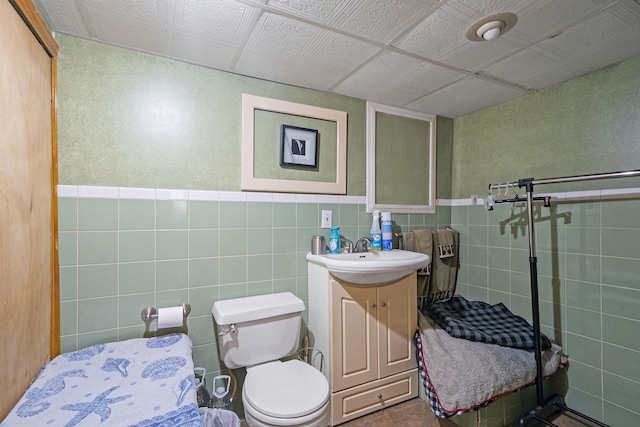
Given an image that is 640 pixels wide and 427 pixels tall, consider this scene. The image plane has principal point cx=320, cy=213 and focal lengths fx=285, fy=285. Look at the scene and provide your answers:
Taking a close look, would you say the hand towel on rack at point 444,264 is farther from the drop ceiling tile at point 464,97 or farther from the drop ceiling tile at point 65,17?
the drop ceiling tile at point 65,17

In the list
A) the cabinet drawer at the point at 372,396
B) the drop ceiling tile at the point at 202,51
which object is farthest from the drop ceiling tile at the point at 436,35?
the cabinet drawer at the point at 372,396

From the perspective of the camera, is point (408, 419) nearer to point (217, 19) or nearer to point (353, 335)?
point (353, 335)

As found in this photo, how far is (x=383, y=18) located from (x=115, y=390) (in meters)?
1.78

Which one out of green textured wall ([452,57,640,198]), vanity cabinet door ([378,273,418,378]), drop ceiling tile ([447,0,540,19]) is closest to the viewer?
drop ceiling tile ([447,0,540,19])

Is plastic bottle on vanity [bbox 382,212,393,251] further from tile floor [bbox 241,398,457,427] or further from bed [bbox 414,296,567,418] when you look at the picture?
tile floor [bbox 241,398,457,427]

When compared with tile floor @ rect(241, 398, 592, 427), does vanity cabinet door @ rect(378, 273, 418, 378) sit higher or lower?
higher

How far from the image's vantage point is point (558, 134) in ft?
6.09

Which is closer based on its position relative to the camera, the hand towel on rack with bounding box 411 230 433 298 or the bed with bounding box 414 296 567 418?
the bed with bounding box 414 296 567 418

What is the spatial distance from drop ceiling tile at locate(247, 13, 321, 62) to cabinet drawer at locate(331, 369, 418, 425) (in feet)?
6.31

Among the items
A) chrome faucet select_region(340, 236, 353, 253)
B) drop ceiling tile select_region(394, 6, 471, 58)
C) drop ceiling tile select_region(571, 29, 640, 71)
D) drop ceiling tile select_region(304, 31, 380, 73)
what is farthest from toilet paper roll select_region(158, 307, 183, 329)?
drop ceiling tile select_region(571, 29, 640, 71)

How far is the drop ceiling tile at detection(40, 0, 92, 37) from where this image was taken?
1.14 metres

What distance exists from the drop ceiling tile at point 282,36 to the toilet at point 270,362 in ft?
4.41

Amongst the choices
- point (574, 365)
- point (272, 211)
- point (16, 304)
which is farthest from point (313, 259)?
point (574, 365)

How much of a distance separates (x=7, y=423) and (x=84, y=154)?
3.55 feet
